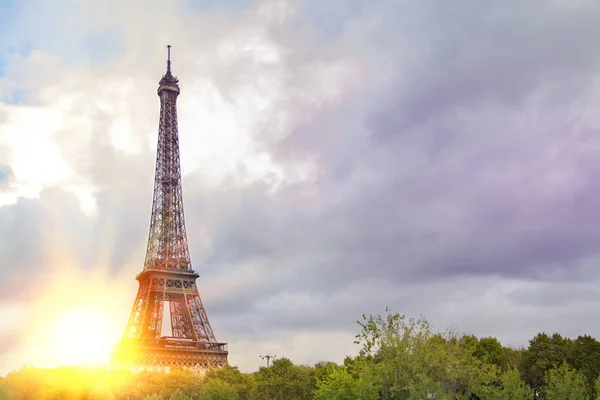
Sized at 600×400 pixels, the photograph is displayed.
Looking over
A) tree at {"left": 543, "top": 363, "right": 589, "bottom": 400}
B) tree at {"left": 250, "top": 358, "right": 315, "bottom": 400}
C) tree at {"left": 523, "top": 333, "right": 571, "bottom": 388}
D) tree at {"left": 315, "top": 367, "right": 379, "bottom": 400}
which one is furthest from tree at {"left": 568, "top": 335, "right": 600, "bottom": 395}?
tree at {"left": 250, "top": 358, "right": 315, "bottom": 400}

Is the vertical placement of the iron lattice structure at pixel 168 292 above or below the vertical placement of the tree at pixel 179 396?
above

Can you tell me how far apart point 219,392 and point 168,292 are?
3292 centimetres

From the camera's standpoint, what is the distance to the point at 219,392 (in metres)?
80.3

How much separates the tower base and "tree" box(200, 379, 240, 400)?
21.1 metres

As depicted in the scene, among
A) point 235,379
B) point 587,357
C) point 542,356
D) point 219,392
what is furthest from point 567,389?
point 235,379

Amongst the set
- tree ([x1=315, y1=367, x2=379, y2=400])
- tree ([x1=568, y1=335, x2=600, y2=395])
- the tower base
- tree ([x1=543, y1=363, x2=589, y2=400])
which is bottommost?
tree ([x1=543, y1=363, x2=589, y2=400])

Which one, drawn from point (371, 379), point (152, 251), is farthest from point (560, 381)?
point (152, 251)

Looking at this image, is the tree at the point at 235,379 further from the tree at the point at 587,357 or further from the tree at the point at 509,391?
the tree at the point at 587,357

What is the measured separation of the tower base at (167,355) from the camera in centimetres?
10400

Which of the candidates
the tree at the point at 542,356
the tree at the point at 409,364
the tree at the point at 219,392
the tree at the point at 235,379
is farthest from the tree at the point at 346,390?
the tree at the point at 542,356

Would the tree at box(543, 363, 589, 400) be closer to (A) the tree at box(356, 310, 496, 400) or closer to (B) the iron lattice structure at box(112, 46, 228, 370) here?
(A) the tree at box(356, 310, 496, 400)

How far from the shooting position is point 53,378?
290 ft

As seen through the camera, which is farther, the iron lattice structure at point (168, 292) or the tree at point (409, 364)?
the iron lattice structure at point (168, 292)

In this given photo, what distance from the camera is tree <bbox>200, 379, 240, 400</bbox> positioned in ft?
260
